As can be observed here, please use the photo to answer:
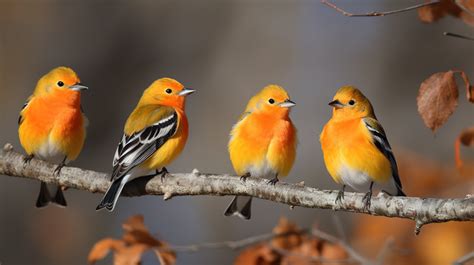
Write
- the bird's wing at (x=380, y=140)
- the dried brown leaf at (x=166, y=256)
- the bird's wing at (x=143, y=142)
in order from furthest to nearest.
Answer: the bird's wing at (x=143, y=142)
the bird's wing at (x=380, y=140)
the dried brown leaf at (x=166, y=256)

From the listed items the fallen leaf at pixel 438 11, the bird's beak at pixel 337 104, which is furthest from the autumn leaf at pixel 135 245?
the fallen leaf at pixel 438 11

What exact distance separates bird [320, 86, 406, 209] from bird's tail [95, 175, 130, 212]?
6.09ft

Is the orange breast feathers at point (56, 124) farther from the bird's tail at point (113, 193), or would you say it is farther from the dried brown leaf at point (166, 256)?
the dried brown leaf at point (166, 256)

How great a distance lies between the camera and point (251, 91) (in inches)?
762

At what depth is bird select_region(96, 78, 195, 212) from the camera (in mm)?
6928

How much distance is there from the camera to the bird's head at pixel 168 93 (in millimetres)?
7781

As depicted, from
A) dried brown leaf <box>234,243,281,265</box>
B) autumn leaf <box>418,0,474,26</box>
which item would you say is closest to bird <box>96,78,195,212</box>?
dried brown leaf <box>234,243,281,265</box>

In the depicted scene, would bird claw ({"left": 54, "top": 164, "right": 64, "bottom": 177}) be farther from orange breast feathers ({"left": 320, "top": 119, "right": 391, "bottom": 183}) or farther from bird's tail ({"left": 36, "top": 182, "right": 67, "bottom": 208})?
orange breast feathers ({"left": 320, "top": 119, "right": 391, "bottom": 183})

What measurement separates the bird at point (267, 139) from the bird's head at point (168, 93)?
74 centimetres

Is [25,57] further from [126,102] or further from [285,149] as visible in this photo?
[285,149]

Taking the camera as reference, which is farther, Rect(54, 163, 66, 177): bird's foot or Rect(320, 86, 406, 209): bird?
Rect(54, 163, 66, 177): bird's foot

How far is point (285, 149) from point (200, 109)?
40.7 ft

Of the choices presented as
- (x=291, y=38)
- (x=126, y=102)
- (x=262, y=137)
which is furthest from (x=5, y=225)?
(x=262, y=137)

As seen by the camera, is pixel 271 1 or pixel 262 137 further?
pixel 271 1
